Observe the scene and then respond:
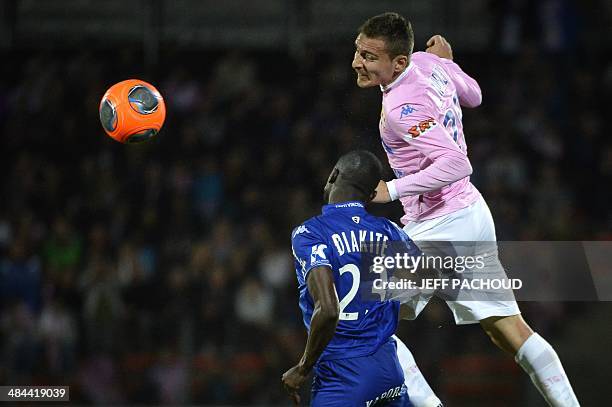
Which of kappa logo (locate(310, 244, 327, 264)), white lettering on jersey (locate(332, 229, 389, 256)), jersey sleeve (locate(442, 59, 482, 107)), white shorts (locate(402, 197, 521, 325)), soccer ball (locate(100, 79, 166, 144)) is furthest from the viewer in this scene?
soccer ball (locate(100, 79, 166, 144))

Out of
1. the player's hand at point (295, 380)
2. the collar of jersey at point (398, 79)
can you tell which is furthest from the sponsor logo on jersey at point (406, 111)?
the player's hand at point (295, 380)

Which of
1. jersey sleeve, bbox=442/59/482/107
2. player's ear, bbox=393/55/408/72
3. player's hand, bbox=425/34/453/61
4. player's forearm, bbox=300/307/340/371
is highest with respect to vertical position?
player's hand, bbox=425/34/453/61

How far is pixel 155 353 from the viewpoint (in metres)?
9.43

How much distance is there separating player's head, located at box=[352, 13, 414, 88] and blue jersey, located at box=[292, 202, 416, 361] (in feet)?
2.89

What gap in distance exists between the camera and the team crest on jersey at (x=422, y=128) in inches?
199

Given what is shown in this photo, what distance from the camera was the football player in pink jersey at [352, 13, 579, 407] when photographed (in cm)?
507

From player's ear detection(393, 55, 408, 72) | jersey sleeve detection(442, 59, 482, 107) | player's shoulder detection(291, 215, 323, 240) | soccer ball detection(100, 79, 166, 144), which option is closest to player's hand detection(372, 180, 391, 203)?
player's shoulder detection(291, 215, 323, 240)

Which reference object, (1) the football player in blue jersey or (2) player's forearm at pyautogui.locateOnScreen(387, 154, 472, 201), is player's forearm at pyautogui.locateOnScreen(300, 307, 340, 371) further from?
(2) player's forearm at pyautogui.locateOnScreen(387, 154, 472, 201)

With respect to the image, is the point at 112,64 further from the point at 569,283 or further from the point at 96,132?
the point at 569,283

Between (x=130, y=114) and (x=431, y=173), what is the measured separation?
193cm

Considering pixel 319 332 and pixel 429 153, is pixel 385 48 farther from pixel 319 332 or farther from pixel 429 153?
pixel 319 332

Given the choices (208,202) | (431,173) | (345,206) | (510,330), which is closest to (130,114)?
(345,206)

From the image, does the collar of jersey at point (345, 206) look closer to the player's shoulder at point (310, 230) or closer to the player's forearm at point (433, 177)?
the player's shoulder at point (310, 230)

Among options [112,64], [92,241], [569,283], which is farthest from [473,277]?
[112,64]
